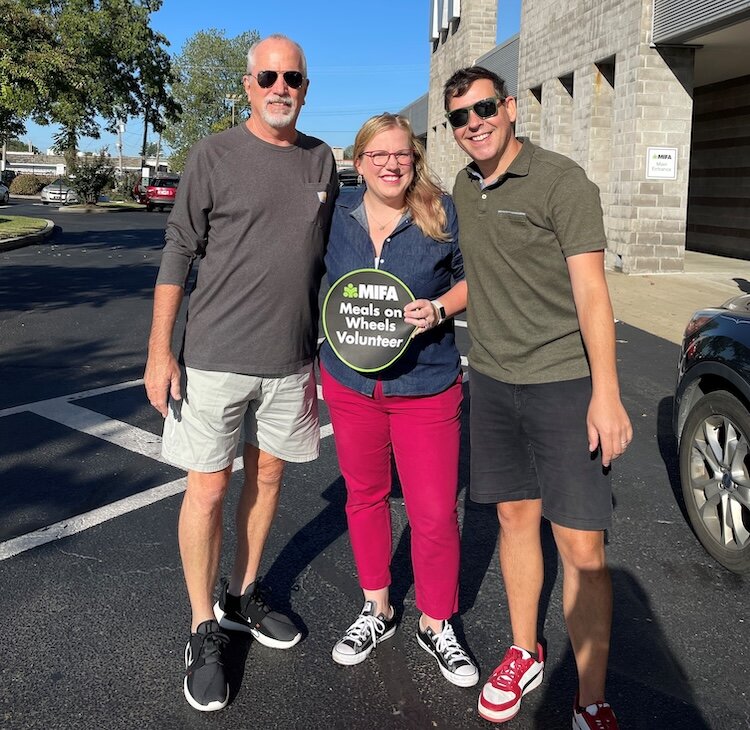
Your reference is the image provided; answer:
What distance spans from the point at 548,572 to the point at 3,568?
2377 millimetres

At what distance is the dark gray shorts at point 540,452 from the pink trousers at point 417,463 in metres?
0.14

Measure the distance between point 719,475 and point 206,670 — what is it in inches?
95.8

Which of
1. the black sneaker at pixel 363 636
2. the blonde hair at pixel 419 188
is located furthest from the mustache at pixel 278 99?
the black sneaker at pixel 363 636

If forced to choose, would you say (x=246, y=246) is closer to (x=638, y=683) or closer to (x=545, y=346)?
(x=545, y=346)

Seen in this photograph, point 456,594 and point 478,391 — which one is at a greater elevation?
Result: point 478,391

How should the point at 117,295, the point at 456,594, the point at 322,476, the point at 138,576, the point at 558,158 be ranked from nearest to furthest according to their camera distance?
the point at 558,158 → the point at 456,594 → the point at 138,576 → the point at 322,476 → the point at 117,295

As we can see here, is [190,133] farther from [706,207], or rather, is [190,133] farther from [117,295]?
[117,295]

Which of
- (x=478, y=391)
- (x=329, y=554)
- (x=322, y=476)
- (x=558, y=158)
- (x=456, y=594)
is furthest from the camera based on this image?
(x=322, y=476)

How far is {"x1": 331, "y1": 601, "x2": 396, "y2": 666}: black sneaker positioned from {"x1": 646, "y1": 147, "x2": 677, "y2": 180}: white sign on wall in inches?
536

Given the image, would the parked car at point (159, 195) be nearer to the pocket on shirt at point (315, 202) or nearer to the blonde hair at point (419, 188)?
the pocket on shirt at point (315, 202)

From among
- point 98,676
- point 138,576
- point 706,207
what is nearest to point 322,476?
point 138,576

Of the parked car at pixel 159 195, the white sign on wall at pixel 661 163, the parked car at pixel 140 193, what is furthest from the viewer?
the parked car at pixel 140 193

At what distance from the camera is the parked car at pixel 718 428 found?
3580 mm

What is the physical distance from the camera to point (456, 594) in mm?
2928
